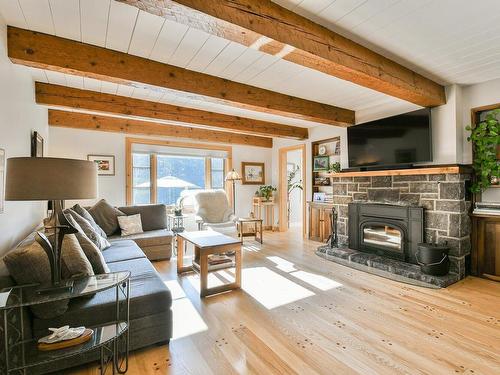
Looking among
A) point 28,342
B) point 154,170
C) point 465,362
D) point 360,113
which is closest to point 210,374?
point 28,342

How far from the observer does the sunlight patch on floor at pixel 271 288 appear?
107 inches

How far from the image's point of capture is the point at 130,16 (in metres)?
1.95

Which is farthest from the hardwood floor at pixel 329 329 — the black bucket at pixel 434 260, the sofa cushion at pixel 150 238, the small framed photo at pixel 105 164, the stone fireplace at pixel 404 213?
the small framed photo at pixel 105 164

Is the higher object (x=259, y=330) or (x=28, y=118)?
(x=28, y=118)

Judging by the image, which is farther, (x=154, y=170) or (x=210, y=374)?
(x=154, y=170)

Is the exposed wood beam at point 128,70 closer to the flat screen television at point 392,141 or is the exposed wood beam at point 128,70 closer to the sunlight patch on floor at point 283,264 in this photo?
the flat screen television at point 392,141

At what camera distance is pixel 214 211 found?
550 cm

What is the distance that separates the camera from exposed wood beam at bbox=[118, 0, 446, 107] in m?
1.58

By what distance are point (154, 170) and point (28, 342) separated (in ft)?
14.4

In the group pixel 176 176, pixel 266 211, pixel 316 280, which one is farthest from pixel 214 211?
pixel 316 280

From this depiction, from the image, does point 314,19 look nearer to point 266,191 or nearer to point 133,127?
point 133,127

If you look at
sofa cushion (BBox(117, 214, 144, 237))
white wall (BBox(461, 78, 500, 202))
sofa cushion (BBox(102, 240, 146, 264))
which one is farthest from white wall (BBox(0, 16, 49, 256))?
white wall (BBox(461, 78, 500, 202))

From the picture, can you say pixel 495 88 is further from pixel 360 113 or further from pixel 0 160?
pixel 0 160

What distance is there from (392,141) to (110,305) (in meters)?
3.88
